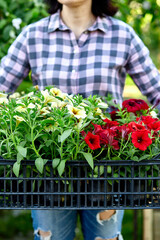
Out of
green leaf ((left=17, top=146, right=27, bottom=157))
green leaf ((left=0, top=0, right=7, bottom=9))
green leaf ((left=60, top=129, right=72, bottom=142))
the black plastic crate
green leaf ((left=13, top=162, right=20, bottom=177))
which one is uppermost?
green leaf ((left=0, top=0, right=7, bottom=9))

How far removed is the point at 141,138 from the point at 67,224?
66 cm

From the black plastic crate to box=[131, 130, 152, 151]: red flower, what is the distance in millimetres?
63

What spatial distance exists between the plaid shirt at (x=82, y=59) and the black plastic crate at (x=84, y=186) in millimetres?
673

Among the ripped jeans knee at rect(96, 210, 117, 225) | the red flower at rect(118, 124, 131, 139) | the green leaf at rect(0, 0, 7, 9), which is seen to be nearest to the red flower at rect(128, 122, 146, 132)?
the red flower at rect(118, 124, 131, 139)

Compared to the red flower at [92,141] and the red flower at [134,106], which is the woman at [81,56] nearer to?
the red flower at [134,106]

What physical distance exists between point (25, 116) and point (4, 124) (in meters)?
0.09

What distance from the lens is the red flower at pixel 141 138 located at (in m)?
1.20

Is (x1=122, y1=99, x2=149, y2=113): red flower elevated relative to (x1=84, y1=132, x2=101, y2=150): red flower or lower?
elevated

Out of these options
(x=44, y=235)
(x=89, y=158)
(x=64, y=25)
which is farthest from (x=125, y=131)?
(x=64, y=25)

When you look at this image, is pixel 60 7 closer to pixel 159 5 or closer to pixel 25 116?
pixel 25 116

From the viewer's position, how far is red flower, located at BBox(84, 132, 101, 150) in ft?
3.90

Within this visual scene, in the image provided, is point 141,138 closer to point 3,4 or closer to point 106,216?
point 106,216

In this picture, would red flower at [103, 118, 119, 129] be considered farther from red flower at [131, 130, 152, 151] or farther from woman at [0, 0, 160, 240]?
woman at [0, 0, 160, 240]

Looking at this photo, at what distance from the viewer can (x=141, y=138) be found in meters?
1.22
